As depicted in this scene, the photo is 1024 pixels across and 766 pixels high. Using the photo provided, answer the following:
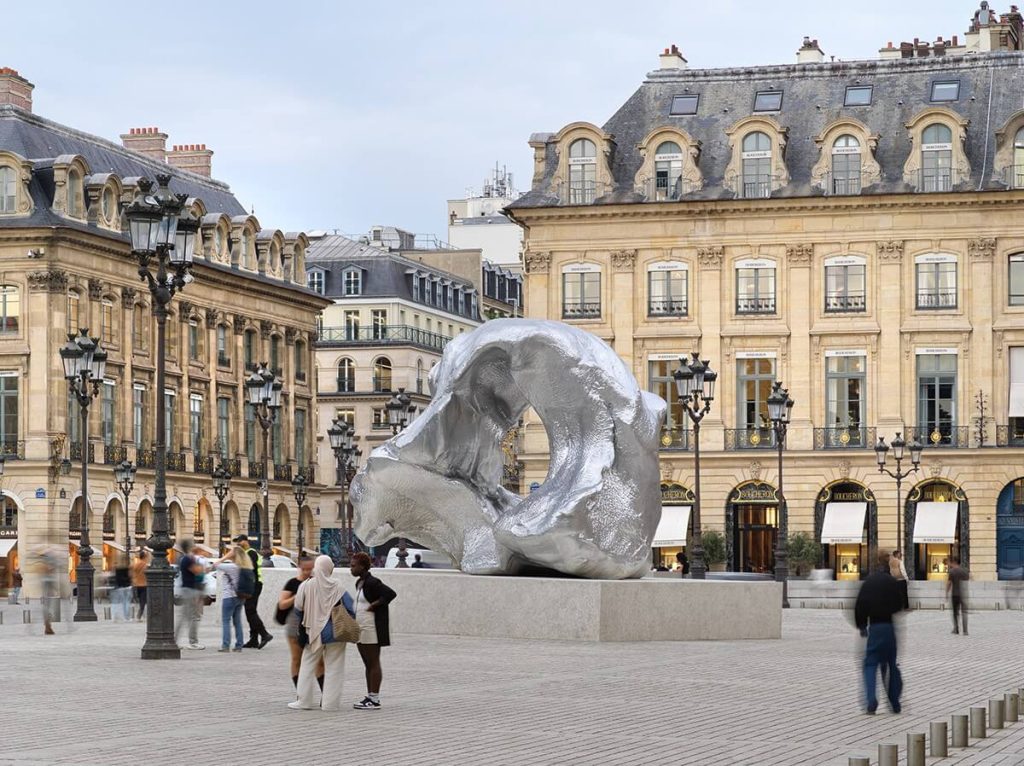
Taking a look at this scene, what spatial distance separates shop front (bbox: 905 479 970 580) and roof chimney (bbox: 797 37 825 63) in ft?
51.2

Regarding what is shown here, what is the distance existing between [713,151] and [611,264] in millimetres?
4838

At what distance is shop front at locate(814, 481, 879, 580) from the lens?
65562mm

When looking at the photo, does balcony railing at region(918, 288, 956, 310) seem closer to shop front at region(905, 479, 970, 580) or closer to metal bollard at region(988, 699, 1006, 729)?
shop front at region(905, 479, 970, 580)

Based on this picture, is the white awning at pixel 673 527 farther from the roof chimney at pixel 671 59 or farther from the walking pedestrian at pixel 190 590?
the walking pedestrian at pixel 190 590

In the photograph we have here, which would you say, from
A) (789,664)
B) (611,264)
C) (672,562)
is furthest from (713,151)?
(789,664)

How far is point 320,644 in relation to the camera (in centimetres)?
1842

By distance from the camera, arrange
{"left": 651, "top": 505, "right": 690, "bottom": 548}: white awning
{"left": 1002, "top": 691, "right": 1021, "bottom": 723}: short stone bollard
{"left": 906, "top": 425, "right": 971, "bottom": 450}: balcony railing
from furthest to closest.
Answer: {"left": 651, "top": 505, "right": 690, "bottom": 548}: white awning
{"left": 906, "top": 425, "right": 971, "bottom": 450}: balcony railing
{"left": 1002, "top": 691, "right": 1021, "bottom": 723}: short stone bollard

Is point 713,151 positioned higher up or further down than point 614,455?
higher up

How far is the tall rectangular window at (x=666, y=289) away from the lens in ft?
223

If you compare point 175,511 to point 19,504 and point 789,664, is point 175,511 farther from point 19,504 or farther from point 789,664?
point 789,664

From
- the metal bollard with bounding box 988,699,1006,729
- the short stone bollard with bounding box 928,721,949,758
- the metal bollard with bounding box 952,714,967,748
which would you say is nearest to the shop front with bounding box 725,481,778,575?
the metal bollard with bounding box 988,699,1006,729

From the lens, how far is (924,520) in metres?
65.1

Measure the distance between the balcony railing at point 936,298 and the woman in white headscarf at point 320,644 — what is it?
49.7 meters

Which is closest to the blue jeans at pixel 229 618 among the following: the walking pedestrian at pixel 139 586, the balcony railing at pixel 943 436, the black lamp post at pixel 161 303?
the black lamp post at pixel 161 303
